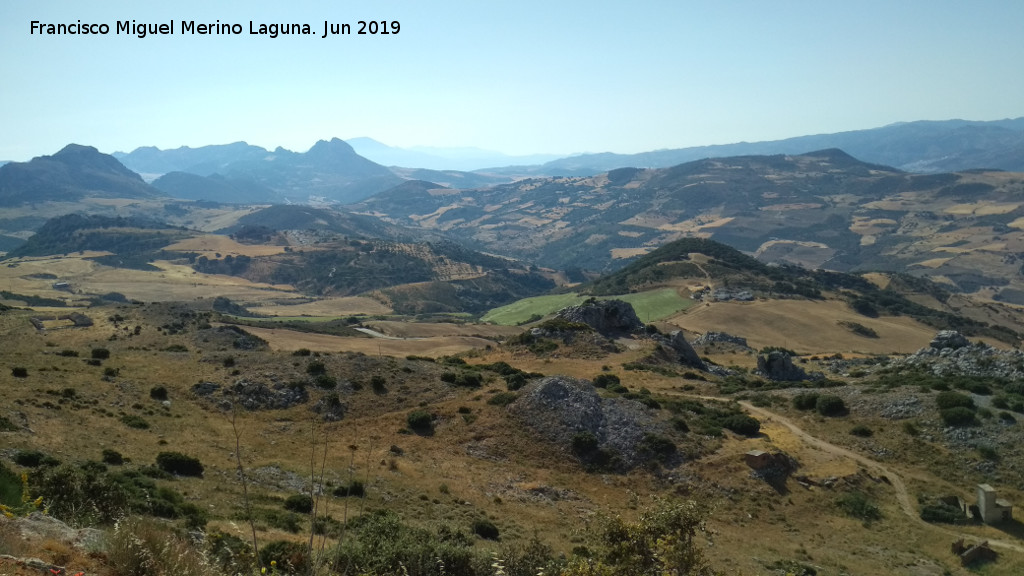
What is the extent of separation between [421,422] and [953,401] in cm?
3983

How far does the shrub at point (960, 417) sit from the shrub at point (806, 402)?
9.20 metres

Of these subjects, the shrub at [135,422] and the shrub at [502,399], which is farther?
the shrub at [502,399]

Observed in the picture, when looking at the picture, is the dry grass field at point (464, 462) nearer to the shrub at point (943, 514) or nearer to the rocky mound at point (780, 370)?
the shrub at point (943, 514)

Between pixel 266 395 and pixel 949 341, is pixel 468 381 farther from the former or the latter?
pixel 949 341

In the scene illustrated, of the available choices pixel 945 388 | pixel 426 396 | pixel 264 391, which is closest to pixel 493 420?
pixel 426 396

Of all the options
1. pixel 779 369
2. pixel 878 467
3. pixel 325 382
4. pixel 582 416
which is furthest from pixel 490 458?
pixel 779 369

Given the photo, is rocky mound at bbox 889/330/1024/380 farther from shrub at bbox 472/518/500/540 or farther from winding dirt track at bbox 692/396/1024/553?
shrub at bbox 472/518/500/540

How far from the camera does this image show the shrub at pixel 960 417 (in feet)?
145

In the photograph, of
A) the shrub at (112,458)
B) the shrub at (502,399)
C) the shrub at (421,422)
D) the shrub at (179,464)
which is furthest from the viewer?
the shrub at (502,399)

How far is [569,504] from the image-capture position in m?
35.0

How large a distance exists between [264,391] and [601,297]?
4942 inches

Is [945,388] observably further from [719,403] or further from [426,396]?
[426,396]

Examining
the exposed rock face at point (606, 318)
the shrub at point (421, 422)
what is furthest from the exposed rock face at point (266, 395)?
the exposed rock face at point (606, 318)

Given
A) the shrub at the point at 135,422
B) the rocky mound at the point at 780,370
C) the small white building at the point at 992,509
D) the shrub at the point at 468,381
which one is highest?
the shrub at the point at 135,422
